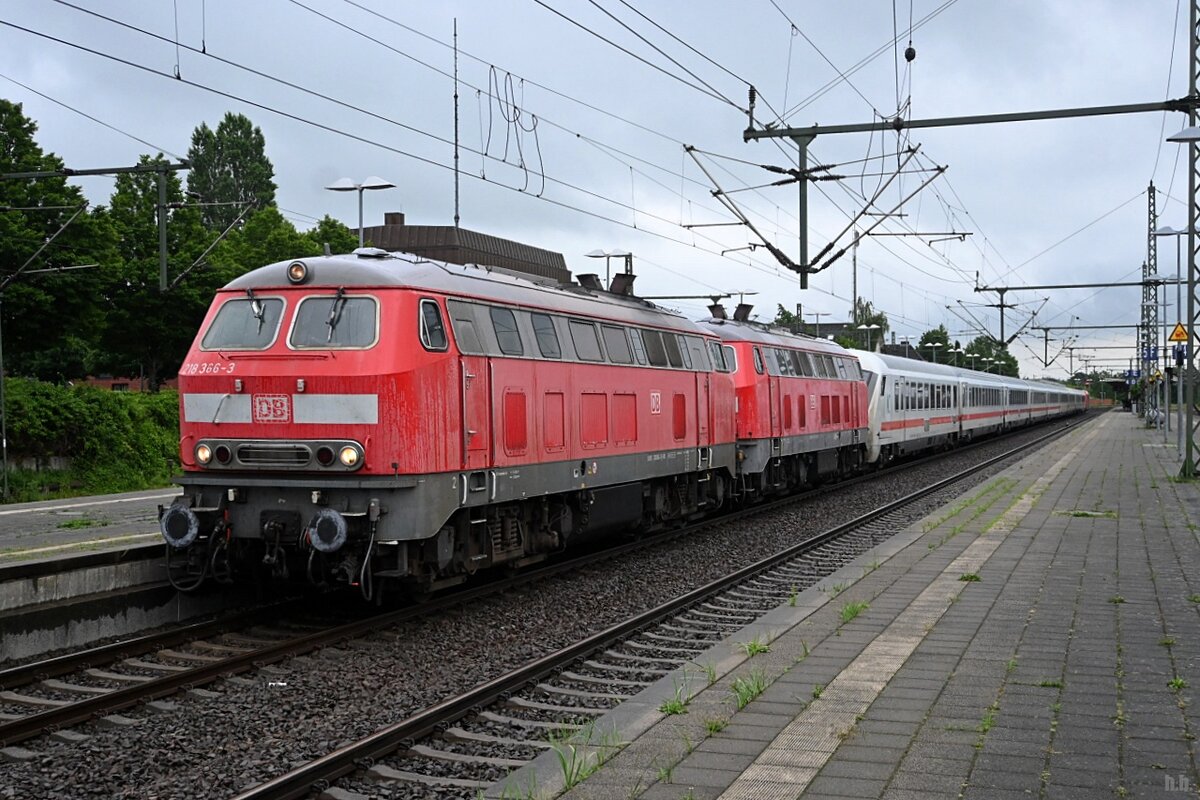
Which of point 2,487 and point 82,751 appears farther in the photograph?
point 2,487

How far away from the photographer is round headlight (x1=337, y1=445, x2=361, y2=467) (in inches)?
425

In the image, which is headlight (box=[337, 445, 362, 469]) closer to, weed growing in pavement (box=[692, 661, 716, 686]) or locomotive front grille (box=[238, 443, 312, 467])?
locomotive front grille (box=[238, 443, 312, 467])

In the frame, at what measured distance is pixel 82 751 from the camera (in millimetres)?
7262

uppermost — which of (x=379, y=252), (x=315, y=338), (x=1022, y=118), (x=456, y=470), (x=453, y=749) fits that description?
(x=1022, y=118)

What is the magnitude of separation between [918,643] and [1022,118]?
450 inches

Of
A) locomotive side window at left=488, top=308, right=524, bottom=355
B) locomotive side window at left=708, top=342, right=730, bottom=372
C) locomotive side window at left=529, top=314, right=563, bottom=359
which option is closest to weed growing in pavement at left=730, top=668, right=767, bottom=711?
locomotive side window at left=488, top=308, right=524, bottom=355

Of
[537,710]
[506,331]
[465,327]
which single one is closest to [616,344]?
[506,331]

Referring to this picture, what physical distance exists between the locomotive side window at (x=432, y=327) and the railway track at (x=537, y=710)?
10.4 ft


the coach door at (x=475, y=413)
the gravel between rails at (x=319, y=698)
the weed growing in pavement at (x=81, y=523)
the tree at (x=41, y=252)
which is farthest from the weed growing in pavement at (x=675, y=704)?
the tree at (x=41, y=252)

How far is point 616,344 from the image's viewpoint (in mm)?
16016

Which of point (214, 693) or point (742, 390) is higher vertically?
point (742, 390)

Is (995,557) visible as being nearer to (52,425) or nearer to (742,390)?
(742,390)

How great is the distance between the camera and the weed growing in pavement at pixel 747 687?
7598 millimetres

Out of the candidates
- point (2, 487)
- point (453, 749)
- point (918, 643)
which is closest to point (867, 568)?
point (918, 643)
